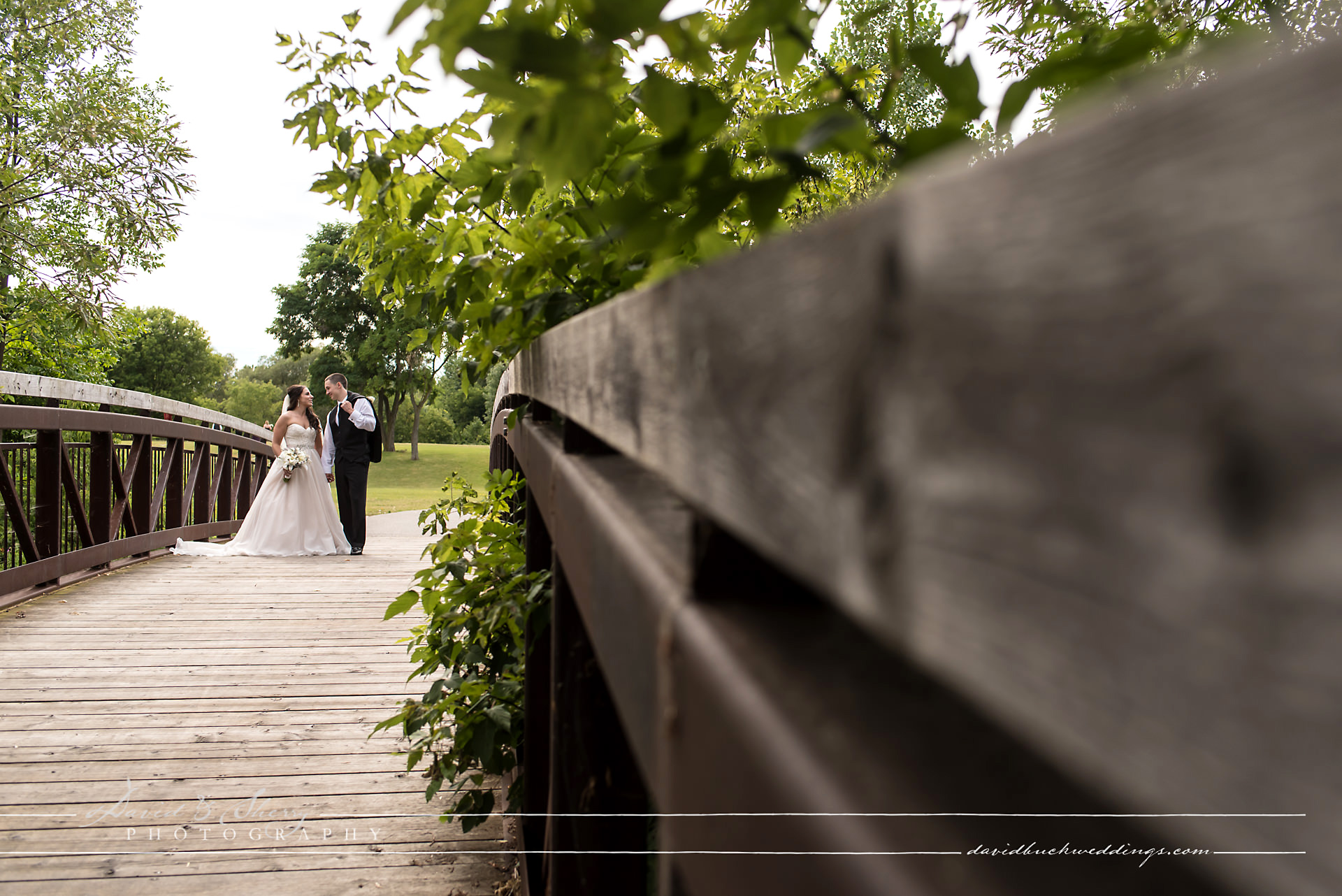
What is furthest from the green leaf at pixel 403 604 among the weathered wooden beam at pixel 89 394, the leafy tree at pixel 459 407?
the leafy tree at pixel 459 407

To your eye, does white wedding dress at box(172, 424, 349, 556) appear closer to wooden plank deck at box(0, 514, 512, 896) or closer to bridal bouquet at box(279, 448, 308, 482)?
bridal bouquet at box(279, 448, 308, 482)

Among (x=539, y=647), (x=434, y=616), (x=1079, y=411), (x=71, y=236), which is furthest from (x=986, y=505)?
(x=71, y=236)

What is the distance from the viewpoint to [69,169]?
1507cm

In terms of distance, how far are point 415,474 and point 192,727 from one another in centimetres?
3211

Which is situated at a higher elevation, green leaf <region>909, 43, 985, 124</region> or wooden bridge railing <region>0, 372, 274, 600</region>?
green leaf <region>909, 43, 985, 124</region>

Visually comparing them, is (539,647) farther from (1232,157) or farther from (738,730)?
(1232,157)

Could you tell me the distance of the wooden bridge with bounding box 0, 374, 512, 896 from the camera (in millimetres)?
2557

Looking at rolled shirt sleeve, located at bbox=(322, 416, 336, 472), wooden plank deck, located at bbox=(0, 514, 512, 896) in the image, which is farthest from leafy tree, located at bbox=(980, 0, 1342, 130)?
rolled shirt sleeve, located at bbox=(322, 416, 336, 472)

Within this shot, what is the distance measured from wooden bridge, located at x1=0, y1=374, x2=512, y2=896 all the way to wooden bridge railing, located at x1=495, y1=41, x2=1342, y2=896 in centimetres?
249

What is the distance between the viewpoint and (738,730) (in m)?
0.43

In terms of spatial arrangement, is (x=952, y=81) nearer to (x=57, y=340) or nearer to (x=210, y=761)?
(x=210, y=761)

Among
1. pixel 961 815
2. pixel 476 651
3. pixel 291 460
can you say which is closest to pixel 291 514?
pixel 291 460

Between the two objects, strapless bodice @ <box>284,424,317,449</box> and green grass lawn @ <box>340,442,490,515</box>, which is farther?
green grass lawn @ <box>340,442,490,515</box>

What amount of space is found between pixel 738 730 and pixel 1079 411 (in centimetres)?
29
